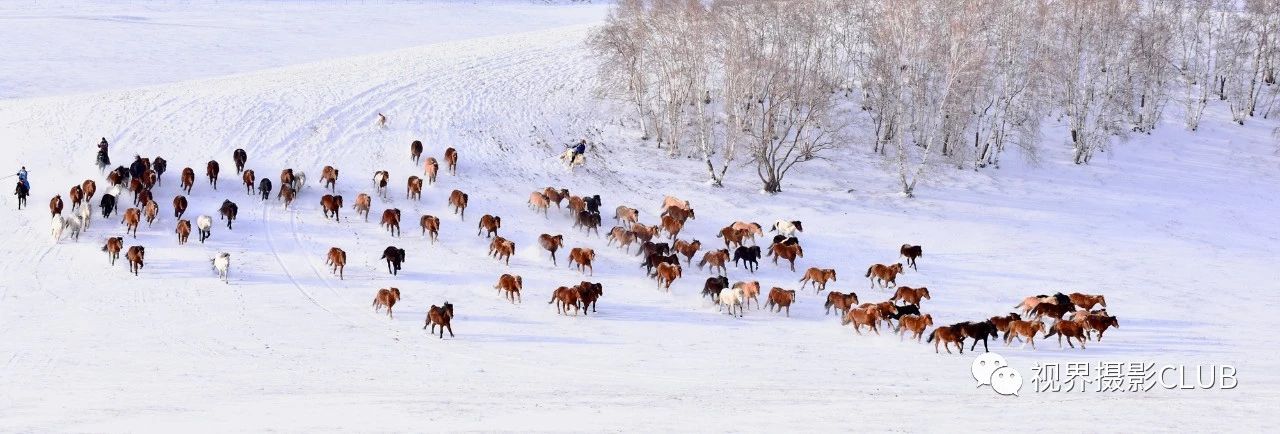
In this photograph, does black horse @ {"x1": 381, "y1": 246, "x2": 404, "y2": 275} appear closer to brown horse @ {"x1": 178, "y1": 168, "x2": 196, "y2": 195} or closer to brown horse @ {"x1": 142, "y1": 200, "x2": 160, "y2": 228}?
brown horse @ {"x1": 142, "y1": 200, "x2": 160, "y2": 228}

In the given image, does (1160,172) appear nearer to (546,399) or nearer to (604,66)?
(604,66)

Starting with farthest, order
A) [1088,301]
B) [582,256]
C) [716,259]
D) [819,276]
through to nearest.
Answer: [716,259]
[582,256]
[819,276]
[1088,301]

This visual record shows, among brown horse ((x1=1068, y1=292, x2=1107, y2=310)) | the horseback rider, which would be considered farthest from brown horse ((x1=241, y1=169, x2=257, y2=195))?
brown horse ((x1=1068, y1=292, x2=1107, y2=310))

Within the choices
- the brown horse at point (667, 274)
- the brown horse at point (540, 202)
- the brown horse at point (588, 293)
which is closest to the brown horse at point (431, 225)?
the brown horse at point (540, 202)

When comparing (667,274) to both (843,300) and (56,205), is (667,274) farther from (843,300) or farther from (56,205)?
(56,205)

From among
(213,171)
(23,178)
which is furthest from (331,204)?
(23,178)

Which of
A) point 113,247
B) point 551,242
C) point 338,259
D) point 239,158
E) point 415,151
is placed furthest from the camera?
point 415,151

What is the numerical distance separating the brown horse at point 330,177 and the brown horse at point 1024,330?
763 inches

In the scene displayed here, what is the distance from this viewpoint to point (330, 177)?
30719 mm

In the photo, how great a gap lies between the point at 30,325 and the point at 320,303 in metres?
5.61

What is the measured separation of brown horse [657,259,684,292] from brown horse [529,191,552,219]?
6.69 m

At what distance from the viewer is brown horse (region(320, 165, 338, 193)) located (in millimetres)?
30688

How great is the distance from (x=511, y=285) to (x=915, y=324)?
883 cm

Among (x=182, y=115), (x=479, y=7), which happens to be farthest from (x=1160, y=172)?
(x=479, y=7)
